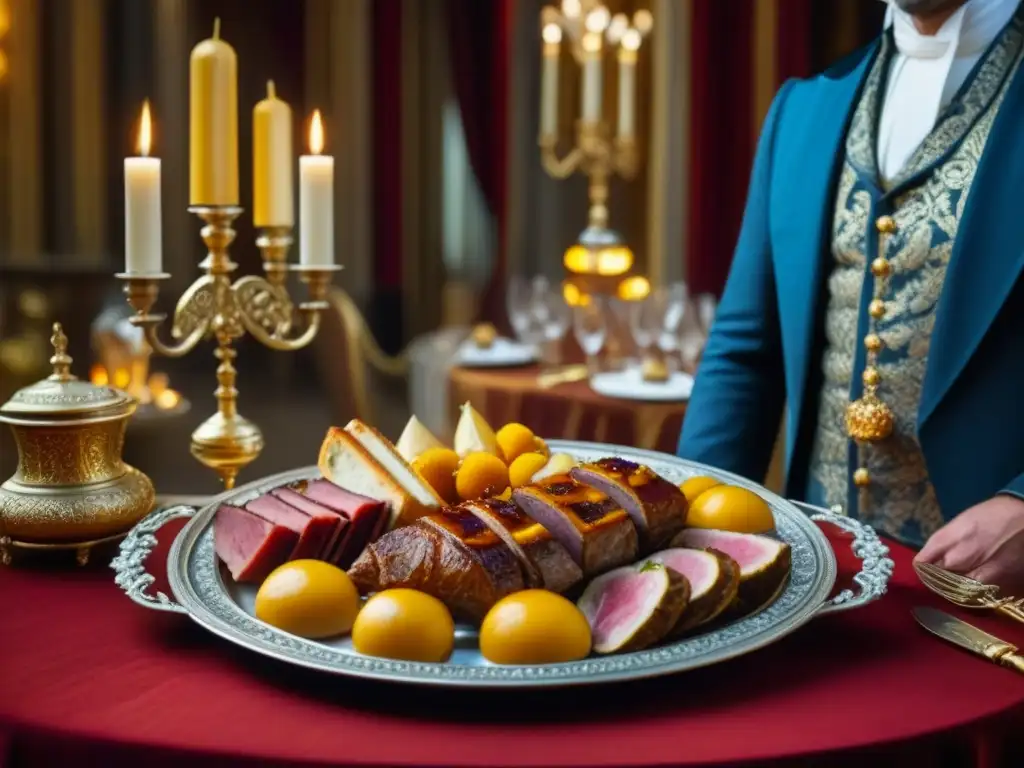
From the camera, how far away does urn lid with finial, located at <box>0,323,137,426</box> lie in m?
1.14

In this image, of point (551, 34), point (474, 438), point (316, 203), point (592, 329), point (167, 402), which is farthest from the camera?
point (551, 34)

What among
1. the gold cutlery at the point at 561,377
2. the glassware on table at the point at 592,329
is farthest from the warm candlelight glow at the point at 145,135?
the glassware on table at the point at 592,329

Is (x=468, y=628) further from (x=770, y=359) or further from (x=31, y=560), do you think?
(x=770, y=359)

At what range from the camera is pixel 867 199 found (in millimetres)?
1614

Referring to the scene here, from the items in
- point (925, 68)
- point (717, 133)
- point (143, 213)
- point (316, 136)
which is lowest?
point (143, 213)

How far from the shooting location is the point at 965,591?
1.06 meters

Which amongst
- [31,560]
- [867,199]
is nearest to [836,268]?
[867,199]

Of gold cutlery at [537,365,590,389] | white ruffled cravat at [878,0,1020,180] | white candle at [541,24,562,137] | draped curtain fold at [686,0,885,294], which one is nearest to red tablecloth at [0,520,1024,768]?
white ruffled cravat at [878,0,1020,180]

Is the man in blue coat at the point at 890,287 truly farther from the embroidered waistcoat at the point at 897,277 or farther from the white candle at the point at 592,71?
the white candle at the point at 592,71

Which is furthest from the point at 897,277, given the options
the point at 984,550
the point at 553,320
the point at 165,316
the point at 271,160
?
the point at 553,320

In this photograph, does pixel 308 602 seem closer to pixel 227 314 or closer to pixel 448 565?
pixel 448 565

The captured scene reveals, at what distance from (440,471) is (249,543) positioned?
0.21 m

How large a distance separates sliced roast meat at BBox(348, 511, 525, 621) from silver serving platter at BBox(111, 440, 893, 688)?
4 centimetres

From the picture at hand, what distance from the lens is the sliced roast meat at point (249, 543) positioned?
1.02 m
